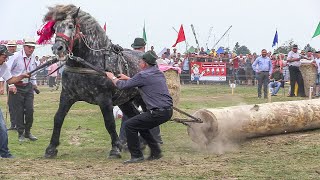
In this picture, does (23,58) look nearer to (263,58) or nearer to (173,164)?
(173,164)

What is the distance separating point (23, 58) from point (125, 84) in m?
4.02

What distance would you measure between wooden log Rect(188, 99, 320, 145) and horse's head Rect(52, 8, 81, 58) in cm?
268

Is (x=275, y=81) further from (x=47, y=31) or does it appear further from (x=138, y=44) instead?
(x=47, y=31)

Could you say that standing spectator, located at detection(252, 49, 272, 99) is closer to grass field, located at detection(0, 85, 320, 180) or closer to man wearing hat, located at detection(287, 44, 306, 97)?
man wearing hat, located at detection(287, 44, 306, 97)

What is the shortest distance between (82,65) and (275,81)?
1612 cm

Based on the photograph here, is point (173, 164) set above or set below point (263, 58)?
below

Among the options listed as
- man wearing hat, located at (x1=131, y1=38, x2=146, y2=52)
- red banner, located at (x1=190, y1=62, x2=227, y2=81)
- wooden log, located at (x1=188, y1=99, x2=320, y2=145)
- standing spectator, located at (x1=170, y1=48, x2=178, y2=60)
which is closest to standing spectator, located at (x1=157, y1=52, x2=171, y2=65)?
man wearing hat, located at (x1=131, y1=38, x2=146, y2=52)

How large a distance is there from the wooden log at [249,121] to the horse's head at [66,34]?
2681mm

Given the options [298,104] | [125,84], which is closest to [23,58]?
[125,84]

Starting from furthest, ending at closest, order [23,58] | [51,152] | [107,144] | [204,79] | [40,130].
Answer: [204,79] < [40,130] < [23,58] < [107,144] < [51,152]

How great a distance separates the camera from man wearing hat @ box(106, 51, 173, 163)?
8.29 m

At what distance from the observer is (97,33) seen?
360 inches

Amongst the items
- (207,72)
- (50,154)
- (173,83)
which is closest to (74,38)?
(50,154)

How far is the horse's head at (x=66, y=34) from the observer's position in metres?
8.31
